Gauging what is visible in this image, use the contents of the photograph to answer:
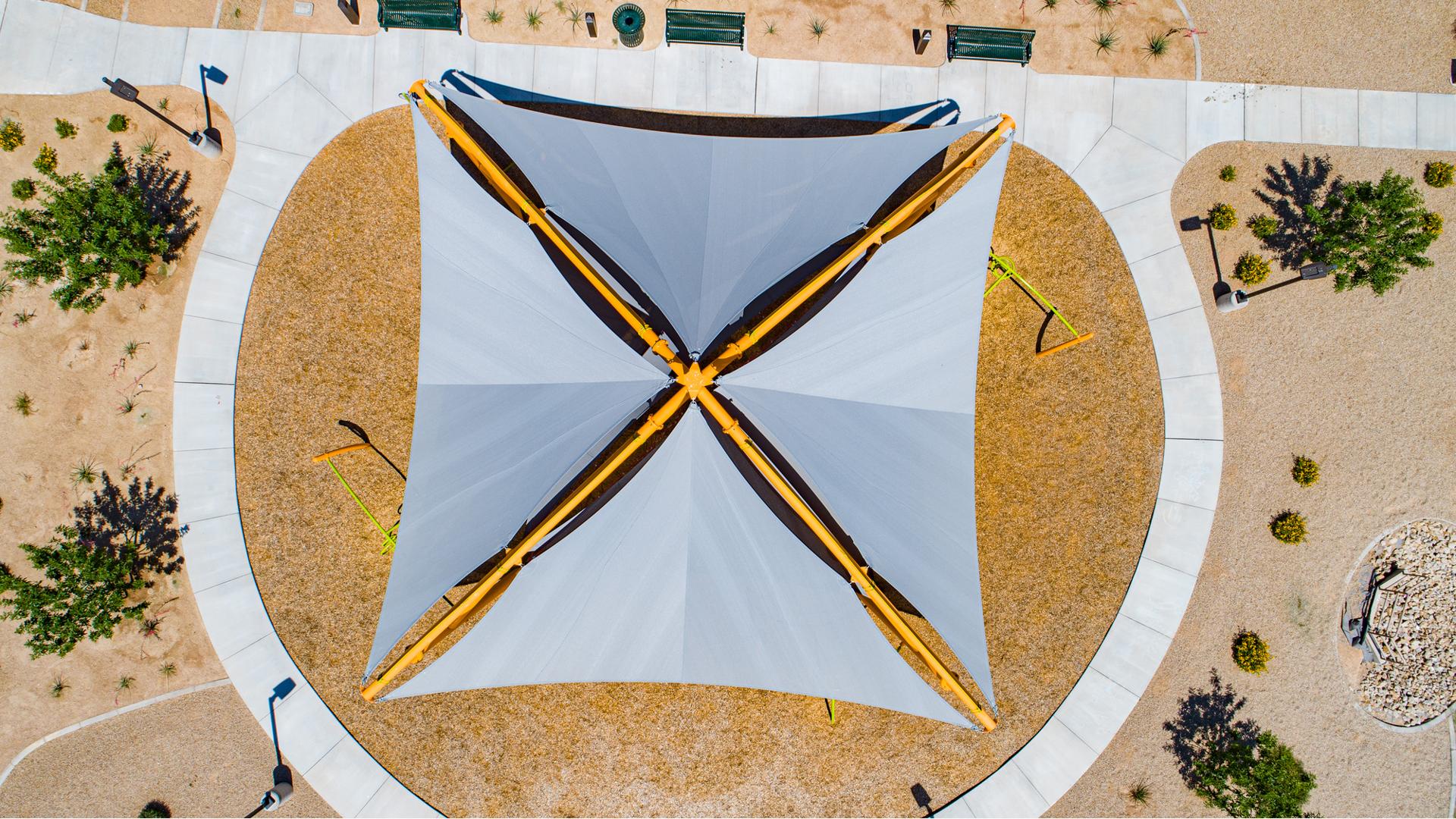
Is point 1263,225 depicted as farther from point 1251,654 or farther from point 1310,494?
point 1251,654

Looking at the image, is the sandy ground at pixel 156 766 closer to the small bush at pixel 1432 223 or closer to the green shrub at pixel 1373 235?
the green shrub at pixel 1373 235

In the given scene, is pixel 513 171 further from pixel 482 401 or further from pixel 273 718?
pixel 273 718

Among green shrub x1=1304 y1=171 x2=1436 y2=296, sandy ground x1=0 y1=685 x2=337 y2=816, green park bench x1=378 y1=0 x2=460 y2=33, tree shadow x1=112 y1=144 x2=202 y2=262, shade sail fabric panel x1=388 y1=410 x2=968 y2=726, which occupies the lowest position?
sandy ground x1=0 y1=685 x2=337 y2=816

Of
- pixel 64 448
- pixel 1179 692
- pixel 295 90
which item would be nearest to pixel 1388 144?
pixel 1179 692

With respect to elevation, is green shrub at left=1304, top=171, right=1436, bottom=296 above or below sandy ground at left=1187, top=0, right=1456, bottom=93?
below

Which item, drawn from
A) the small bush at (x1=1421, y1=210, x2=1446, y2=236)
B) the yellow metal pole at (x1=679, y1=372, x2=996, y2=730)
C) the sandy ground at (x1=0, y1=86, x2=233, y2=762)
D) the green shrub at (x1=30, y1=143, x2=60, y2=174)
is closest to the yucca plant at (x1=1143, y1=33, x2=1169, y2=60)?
the small bush at (x1=1421, y1=210, x2=1446, y2=236)

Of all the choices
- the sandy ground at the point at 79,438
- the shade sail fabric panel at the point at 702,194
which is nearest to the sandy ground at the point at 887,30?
the shade sail fabric panel at the point at 702,194

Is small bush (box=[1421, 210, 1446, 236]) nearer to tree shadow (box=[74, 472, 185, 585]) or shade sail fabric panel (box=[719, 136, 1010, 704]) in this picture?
shade sail fabric panel (box=[719, 136, 1010, 704])

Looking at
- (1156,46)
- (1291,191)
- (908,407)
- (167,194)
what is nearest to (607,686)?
(908,407)
